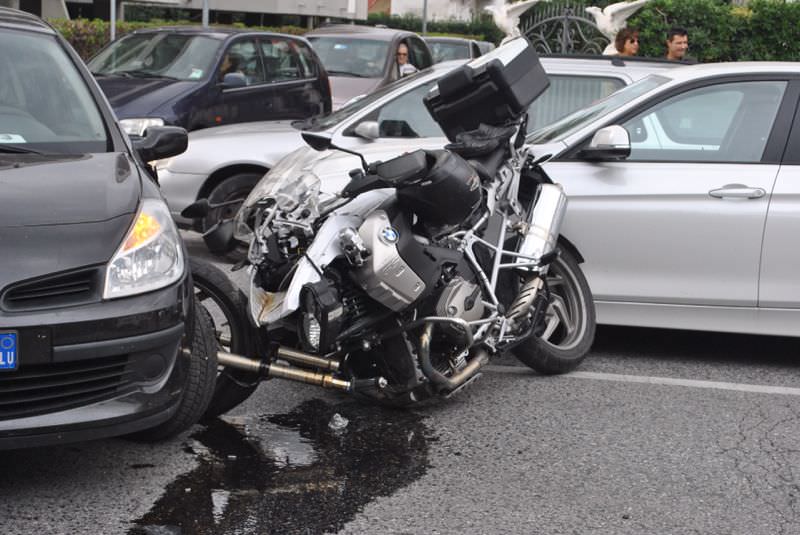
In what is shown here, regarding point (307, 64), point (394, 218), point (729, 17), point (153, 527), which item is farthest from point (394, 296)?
point (729, 17)

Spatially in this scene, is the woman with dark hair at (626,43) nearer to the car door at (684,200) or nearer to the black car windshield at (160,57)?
the black car windshield at (160,57)

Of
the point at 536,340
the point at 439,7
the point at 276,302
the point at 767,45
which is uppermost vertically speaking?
the point at 276,302

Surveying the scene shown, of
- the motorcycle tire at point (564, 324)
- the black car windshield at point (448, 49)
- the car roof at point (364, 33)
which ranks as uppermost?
the motorcycle tire at point (564, 324)

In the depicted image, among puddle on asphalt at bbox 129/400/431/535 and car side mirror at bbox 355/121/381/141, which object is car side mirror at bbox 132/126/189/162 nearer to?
puddle on asphalt at bbox 129/400/431/535

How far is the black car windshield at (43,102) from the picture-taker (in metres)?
5.32

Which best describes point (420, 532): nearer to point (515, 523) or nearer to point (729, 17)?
point (515, 523)

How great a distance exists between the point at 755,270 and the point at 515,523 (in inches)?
105

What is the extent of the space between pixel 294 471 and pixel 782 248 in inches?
118

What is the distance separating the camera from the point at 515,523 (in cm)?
450

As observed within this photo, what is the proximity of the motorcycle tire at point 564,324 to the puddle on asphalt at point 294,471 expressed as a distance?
92cm

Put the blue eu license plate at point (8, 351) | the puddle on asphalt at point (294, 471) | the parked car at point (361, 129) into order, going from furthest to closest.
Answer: the parked car at point (361, 129)
the puddle on asphalt at point (294, 471)
the blue eu license plate at point (8, 351)

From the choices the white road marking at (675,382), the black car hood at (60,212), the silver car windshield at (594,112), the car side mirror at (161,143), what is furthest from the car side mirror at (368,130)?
the black car hood at (60,212)

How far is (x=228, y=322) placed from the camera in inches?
215

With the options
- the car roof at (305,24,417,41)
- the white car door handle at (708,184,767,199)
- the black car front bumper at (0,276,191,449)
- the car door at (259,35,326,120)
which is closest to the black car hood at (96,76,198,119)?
the car door at (259,35,326,120)
